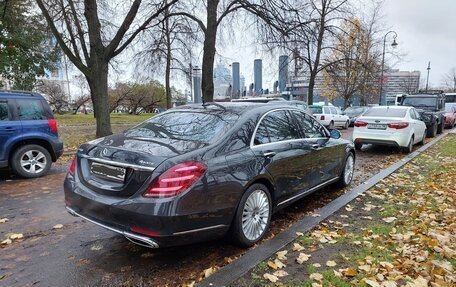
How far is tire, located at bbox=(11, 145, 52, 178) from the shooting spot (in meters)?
6.83

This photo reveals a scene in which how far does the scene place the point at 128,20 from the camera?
446 inches

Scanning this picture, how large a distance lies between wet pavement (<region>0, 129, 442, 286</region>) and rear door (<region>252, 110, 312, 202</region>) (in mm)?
588

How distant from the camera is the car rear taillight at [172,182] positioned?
2.90 meters

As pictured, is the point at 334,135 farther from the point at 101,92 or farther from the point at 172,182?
the point at 101,92

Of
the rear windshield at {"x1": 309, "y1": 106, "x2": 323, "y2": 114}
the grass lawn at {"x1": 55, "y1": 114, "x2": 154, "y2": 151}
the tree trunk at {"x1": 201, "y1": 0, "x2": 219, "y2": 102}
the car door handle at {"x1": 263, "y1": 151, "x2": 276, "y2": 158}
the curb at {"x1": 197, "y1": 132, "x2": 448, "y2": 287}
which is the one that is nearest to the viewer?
the curb at {"x1": 197, "y1": 132, "x2": 448, "y2": 287}

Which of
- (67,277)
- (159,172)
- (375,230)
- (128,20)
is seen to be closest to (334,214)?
(375,230)

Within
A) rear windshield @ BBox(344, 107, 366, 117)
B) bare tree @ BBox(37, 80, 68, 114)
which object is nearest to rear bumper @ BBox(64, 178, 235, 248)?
rear windshield @ BBox(344, 107, 366, 117)

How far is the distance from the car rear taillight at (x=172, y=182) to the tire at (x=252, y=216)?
790mm

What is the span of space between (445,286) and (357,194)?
Result: 2976mm

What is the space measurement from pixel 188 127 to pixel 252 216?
51.2 inches

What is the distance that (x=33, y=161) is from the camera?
23.5ft

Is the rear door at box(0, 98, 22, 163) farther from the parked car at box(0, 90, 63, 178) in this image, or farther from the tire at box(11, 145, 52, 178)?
the tire at box(11, 145, 52, 178)

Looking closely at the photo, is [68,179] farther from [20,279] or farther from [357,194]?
[357,194]

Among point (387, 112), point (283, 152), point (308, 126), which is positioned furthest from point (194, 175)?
point (387, 112)
